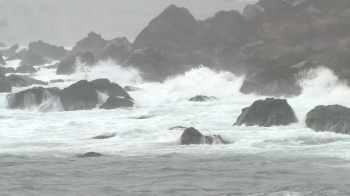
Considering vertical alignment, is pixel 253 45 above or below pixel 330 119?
above

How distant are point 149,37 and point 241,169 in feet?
158

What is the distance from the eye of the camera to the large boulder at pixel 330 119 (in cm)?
2108

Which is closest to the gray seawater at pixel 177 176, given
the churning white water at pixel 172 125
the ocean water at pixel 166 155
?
the ocean water at pixel 166 155

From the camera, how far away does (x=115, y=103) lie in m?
32.3

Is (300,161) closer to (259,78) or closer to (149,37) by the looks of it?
(259,78)

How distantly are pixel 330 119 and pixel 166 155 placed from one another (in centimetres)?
633

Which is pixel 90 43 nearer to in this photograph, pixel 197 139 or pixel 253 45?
pixel 253 45

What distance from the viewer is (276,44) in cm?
4600

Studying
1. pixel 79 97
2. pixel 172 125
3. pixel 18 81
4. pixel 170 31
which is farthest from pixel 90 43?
pixel 172 125

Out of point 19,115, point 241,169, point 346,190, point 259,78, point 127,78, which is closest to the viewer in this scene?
point 346,190

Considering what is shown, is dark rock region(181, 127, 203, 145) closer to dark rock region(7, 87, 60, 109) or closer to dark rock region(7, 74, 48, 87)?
dark rock region(7, 87, 60, 109)

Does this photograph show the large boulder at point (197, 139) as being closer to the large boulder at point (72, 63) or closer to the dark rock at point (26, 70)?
the large boulder at point (72, 63)

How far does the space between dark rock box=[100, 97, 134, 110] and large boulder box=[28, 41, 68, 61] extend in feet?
159

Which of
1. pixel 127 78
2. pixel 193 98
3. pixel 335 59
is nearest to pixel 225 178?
pixel 193 98
